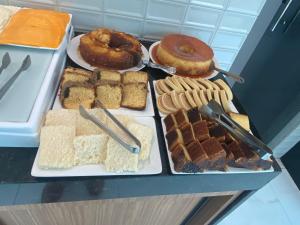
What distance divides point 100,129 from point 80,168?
10 cm

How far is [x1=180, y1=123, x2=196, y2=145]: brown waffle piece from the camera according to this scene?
583mm

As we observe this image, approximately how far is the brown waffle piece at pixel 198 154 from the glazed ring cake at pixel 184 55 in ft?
1.05

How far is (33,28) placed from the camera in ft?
2.16

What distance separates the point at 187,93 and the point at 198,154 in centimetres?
22

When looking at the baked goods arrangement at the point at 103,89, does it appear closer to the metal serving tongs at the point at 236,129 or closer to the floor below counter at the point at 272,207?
the metal serving tongs at the point at 236,129

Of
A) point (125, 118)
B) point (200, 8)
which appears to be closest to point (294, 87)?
point (200, 8)

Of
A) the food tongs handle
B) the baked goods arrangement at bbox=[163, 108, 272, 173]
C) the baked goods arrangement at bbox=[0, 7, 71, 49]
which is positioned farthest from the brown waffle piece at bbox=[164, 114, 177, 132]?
the baked goods arrangement at bbox=[0, 7, 71, 49]

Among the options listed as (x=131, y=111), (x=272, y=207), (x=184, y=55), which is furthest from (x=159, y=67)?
(x=272, y=207)

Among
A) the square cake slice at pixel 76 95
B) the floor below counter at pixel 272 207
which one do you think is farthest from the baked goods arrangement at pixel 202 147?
the floor below counter at pixel 272 207

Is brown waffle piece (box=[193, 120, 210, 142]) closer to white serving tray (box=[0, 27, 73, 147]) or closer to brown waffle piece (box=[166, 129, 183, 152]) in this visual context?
brown waffle piece (box=[166, 129, 183, 152])

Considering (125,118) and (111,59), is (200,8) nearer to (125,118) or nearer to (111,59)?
(111,59)

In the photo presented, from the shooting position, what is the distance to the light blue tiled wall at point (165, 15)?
32.5 inches

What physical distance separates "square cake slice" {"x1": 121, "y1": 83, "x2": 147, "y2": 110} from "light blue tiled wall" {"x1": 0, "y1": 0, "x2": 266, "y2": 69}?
1.08 feet

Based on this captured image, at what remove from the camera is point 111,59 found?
2.37ft
